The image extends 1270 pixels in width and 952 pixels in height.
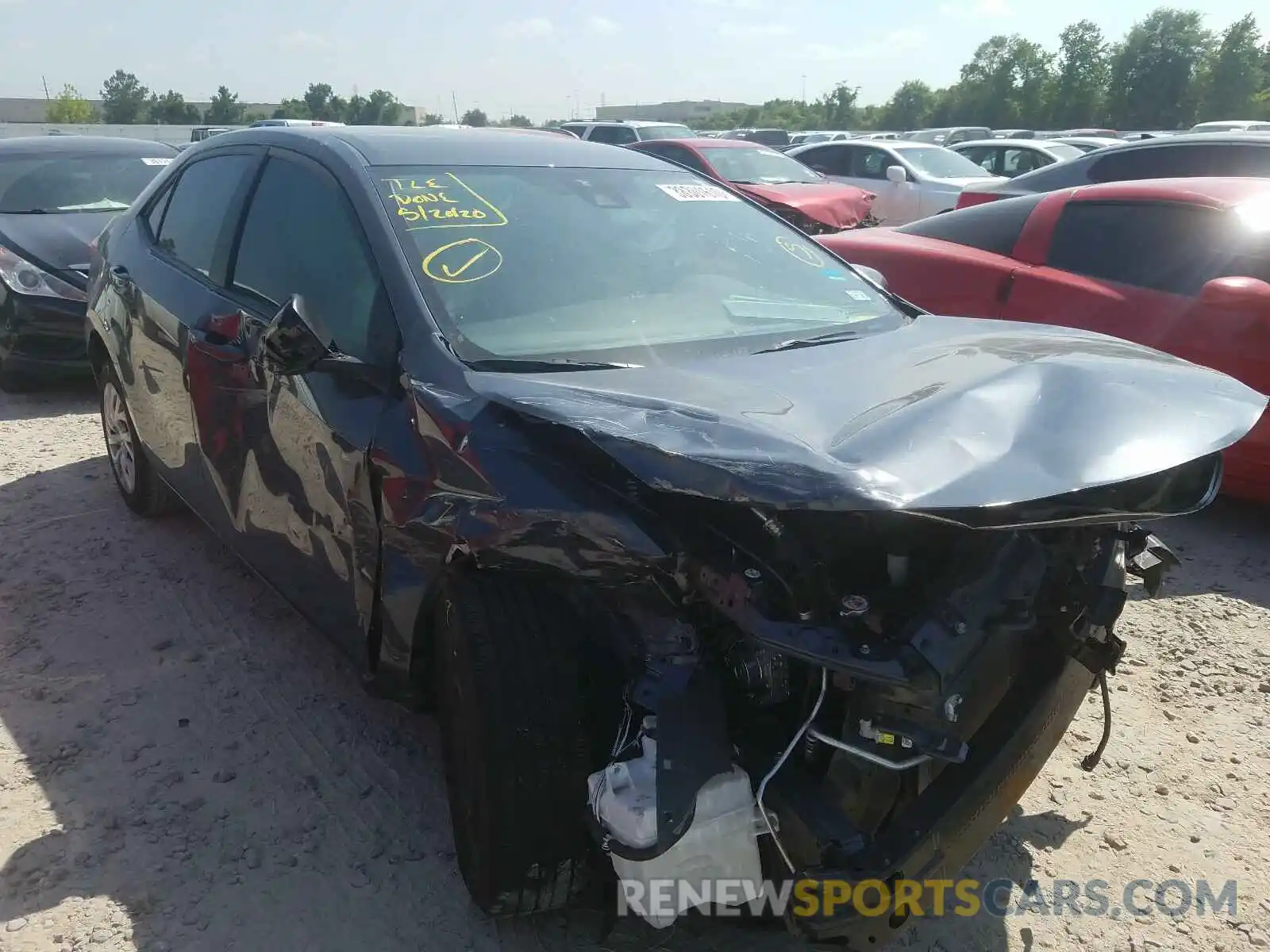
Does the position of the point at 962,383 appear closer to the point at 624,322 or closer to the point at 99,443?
the point at 624,322

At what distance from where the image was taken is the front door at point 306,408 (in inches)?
101

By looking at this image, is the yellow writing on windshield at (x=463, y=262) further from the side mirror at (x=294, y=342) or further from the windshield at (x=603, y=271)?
the side mirror at (x=294, y=342)

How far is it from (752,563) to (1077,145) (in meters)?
16.2

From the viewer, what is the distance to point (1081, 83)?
51.0 meters

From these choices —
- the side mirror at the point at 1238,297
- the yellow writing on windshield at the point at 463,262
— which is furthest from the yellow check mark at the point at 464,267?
the side mirror at the point at 1238,297

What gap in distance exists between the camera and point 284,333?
99.6 inches

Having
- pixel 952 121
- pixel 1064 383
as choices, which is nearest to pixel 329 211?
pixel 1064 383

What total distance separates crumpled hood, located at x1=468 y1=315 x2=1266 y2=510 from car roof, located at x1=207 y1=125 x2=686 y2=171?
111 centimetres

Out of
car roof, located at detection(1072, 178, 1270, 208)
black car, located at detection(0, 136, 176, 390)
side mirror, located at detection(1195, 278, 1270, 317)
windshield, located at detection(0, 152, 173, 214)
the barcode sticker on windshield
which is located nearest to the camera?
the barcode sticker on windshield

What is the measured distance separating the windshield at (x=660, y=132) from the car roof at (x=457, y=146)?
14.1 m

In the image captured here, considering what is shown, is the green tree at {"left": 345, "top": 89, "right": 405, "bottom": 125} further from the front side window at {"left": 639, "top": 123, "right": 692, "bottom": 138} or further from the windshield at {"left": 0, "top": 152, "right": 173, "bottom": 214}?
the windshield at {"left": 0, "top": 152, "right": 173, "bottom": 214}

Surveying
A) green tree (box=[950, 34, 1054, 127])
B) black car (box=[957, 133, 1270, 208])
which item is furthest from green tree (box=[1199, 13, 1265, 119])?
black car (box=[957, 133, 1270, 208])

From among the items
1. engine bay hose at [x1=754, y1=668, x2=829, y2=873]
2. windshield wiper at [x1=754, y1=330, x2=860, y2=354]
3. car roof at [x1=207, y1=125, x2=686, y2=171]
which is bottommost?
engine bay hose at [x1=754, y1=668, x2=829, y2=873]

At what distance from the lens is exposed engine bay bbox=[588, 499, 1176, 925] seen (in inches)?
72.2
